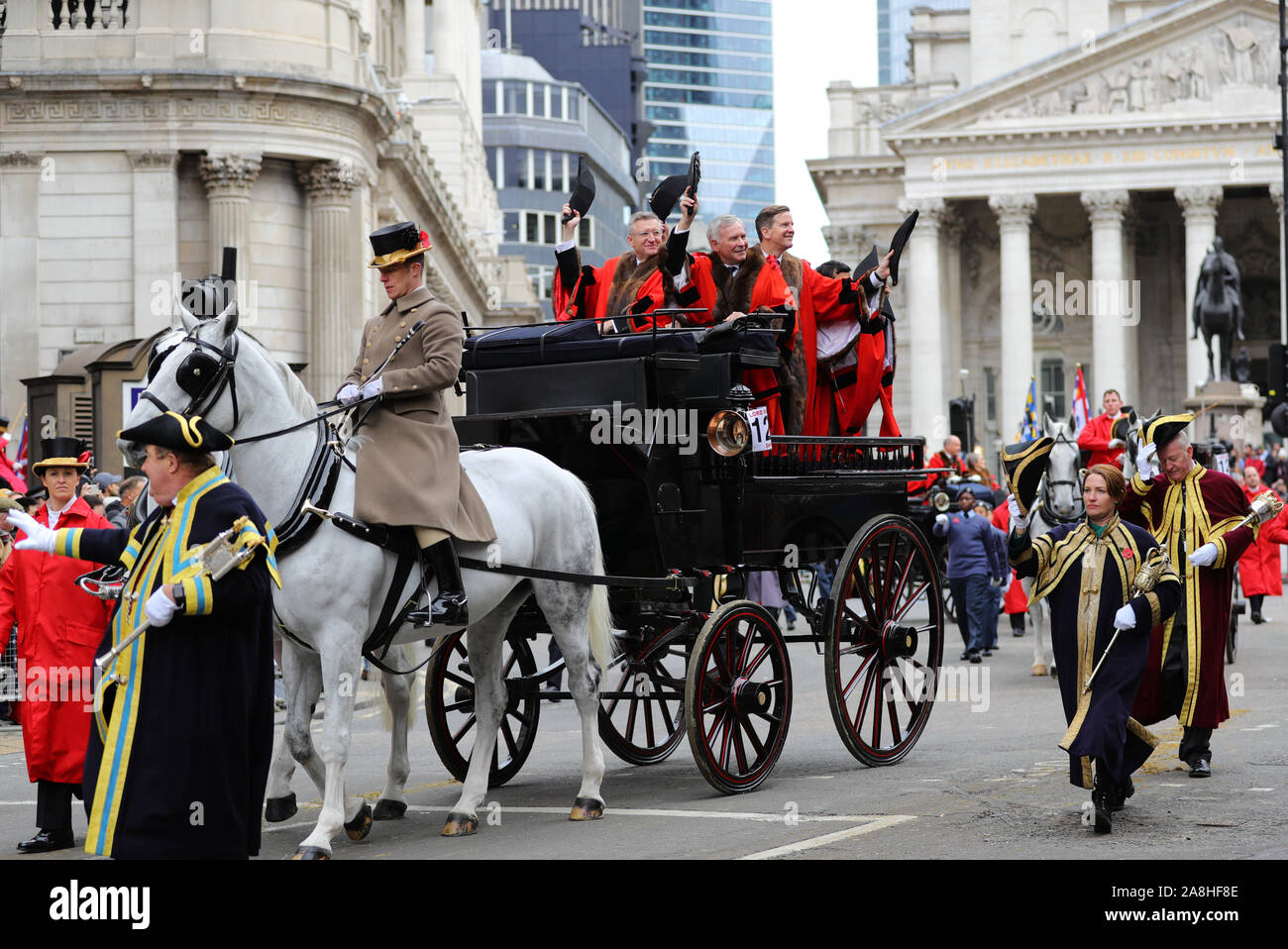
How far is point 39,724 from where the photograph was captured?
28.7 ft

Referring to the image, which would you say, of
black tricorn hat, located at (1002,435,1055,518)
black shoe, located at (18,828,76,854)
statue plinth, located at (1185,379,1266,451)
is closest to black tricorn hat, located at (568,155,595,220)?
black tricorn hat, located at (1002,435,1055,518)

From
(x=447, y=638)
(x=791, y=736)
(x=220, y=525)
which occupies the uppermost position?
(x=220, y=525)

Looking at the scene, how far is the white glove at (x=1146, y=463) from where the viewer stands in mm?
10336

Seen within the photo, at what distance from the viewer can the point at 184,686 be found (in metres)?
6.04

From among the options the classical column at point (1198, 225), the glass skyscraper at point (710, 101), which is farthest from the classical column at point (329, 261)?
the glass skyscraper at point (710, 101)

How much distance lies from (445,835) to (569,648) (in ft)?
4.04

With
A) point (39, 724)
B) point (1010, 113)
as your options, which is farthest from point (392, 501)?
point (1010, 113)

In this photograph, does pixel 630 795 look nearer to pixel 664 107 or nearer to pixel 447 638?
pixel 447 638

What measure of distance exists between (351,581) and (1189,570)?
16.6 feet

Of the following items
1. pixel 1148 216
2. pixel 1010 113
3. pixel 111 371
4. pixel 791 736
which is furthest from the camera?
pixel 1148 216

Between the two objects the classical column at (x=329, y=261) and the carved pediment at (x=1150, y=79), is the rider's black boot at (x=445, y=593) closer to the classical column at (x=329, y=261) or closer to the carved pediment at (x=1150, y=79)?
the classical column at (x=329, y=261)

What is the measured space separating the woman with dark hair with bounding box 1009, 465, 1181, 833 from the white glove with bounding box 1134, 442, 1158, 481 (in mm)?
1405

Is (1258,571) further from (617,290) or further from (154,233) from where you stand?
(154,233)
